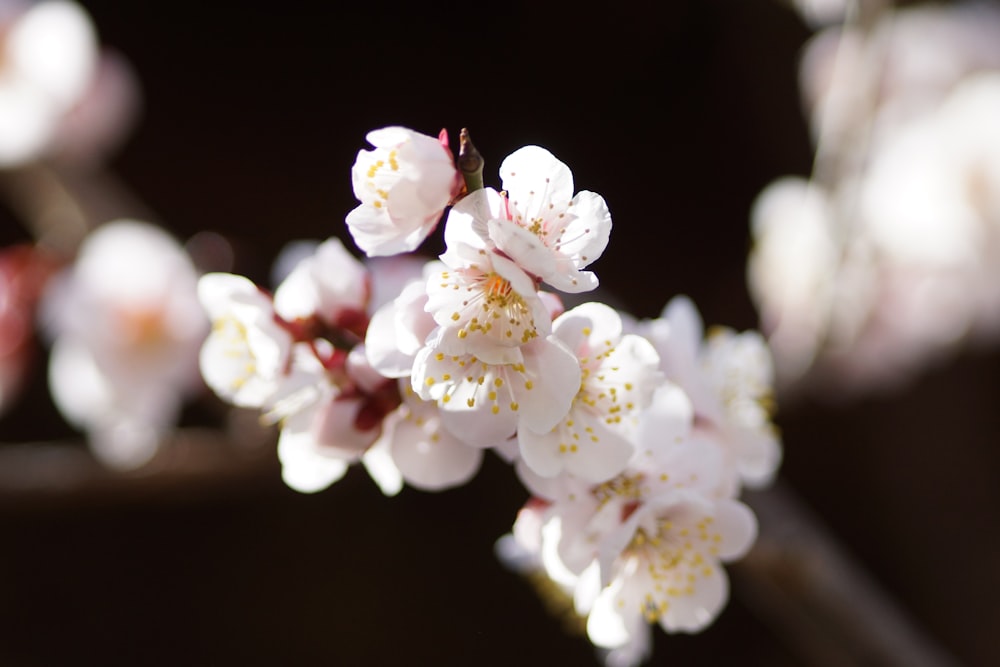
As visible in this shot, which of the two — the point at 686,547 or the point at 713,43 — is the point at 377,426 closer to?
the point at 686,547

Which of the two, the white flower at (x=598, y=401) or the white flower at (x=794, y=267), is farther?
the white flower at (x=794, y=267)

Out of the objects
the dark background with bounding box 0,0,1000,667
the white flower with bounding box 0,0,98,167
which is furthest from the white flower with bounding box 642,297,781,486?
the white flower with bounding box 0,0,98,167

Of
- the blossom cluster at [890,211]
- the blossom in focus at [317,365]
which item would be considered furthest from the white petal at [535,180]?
the blossom cluster at [890,211]

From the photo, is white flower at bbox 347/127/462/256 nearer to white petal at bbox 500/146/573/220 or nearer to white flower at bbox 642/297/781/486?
white petal at bbox 500/146/573/220

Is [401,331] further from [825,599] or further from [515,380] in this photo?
[825,599]

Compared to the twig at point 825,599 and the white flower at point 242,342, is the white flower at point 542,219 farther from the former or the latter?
the twig at point 825,599

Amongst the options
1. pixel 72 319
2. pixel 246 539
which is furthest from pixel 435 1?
pixel 246 539
